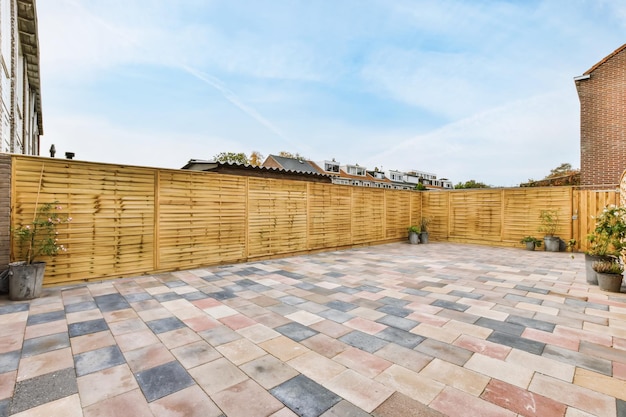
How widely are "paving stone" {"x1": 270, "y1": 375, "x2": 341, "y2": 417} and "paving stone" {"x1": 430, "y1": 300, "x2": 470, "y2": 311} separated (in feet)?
7.73

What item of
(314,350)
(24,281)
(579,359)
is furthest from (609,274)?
(24,281)

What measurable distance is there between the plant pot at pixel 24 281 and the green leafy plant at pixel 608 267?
8.26 metres

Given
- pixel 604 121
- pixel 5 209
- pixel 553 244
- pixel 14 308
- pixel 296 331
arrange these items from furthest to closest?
pixel 604 121, pixel 553 244, pixel 5 209, pixel 14 308, pixel 296 331

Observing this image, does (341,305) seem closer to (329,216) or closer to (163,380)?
(163,380)

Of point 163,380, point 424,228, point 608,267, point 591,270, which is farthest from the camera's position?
point 424,228

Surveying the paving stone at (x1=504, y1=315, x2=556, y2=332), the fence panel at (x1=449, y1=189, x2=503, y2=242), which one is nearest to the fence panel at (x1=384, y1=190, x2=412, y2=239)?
the fence panel at (x1=449, y1=189, x2=503, y2=242)

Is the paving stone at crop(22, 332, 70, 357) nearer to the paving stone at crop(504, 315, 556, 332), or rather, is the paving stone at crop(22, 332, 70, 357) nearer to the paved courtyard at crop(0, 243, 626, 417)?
the paved courtyard at crop(0, 243, 626, 417)

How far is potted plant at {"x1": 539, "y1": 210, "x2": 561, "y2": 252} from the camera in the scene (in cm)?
863

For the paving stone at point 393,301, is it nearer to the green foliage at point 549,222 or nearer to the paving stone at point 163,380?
the paving stone at point 163,380

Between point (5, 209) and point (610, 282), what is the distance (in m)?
9.00

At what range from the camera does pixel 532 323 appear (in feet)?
10.2

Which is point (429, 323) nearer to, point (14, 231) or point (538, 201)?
point (14, 231)

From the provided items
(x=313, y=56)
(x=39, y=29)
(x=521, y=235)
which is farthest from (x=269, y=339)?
(x=39, y=29)

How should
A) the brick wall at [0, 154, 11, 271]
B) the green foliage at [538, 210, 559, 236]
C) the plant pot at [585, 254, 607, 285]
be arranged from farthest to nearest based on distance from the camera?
1. the green foliage at [538, 210, 559, 236]
2. the plant pot at [585, 254, 607, 285]
3. the brick wall at [0, 154, 11, 271]
